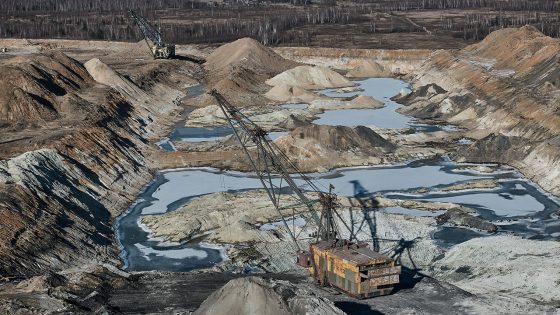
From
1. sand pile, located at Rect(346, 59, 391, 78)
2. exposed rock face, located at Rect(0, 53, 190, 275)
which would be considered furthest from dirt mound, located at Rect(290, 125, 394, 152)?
sand pile, located at Rect(346, 59, 391, 78)

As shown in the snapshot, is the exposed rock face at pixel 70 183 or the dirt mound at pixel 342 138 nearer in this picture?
the exposed rock face at pixel 70 183

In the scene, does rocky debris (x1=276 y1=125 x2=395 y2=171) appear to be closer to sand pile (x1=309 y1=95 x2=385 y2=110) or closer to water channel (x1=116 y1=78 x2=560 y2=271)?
water channel (x1=116 y1=78 x2=560 y2=271)

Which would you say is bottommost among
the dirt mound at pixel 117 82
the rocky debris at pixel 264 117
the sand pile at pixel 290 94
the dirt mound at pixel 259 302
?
the rocky debris at pixel 264 117

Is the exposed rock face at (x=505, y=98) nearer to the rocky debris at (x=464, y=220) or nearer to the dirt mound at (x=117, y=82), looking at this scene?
the rocky debris at (x=464, y=220)

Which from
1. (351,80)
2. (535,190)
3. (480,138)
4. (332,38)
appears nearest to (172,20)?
(332,38)

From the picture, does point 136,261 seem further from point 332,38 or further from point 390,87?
point 332,38

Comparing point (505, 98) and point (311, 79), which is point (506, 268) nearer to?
point (505, 98)

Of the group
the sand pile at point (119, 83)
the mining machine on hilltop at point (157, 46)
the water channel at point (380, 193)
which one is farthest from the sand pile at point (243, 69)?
the water channel at point (380, 193)
